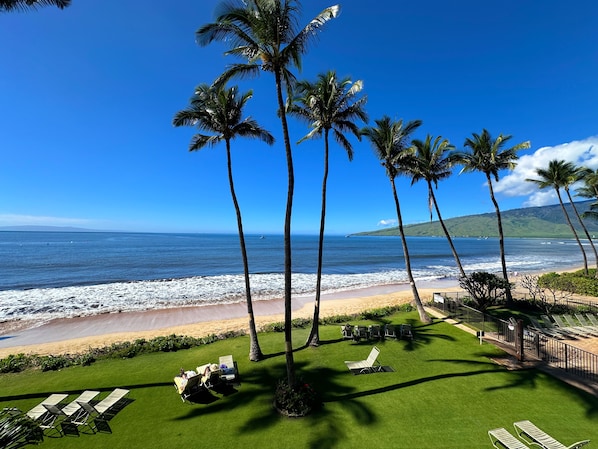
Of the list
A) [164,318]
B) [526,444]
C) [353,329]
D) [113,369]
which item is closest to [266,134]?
[353,329]

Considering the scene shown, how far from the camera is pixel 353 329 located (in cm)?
1602

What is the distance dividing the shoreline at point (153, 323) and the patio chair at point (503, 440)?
14103 millimetres

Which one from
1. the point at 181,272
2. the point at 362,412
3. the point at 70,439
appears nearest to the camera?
the point at 70,439

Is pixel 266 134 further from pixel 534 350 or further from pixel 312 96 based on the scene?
pixel 534 350

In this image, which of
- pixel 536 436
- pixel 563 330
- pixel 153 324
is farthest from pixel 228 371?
pixel 563 330

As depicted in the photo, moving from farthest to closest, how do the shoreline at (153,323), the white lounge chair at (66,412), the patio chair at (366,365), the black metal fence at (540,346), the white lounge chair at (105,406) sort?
the shoreline at (153,323) < the patio chair at (366,365) < the black metal fence at (540,346) < the white lounge chair at (105,406) < the white lounge chair at (66,412)

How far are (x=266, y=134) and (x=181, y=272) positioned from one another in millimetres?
43765

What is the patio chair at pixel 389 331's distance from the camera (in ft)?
51.6

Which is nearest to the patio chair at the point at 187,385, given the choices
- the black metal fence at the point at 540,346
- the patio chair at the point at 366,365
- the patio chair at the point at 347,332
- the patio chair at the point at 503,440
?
the patio chair at the point at 366,365

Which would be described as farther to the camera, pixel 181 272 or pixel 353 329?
pixel 181 272

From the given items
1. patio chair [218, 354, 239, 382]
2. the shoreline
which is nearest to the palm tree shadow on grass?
patio chair [218, 354, 239, 382]

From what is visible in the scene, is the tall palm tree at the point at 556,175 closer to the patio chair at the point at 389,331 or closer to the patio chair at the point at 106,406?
the patio chair at the point at 389,331

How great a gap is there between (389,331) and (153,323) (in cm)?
1817

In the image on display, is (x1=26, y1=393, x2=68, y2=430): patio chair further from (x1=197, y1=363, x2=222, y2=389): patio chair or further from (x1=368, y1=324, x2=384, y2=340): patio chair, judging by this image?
(x1=368, y1=324, x2=384, y2=340): patio chair
